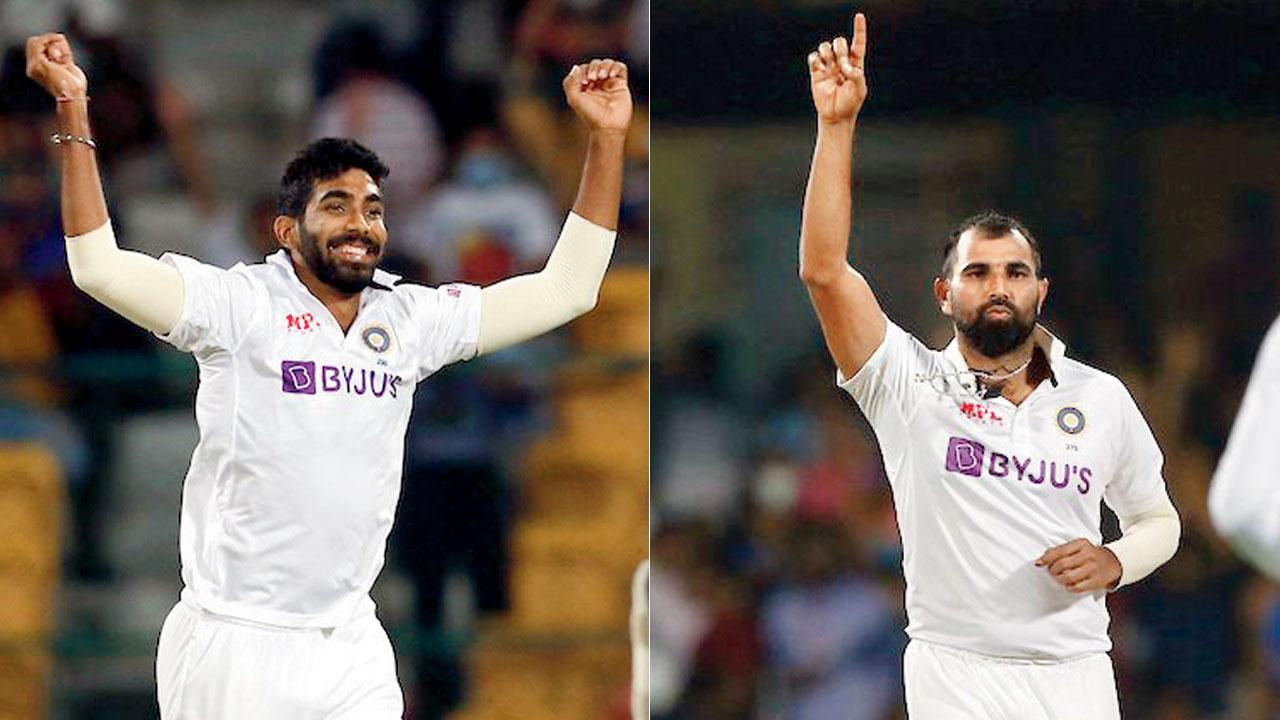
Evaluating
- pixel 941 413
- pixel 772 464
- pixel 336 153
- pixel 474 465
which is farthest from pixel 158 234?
pixel 941 413

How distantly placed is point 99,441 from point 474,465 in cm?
158

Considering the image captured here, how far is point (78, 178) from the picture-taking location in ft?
15.2

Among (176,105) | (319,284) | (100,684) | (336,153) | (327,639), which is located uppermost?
(176,105)

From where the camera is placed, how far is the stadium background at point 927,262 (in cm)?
872

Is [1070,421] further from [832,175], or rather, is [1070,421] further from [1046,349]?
[832,175]

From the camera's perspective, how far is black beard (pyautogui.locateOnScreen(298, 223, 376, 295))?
497 cm

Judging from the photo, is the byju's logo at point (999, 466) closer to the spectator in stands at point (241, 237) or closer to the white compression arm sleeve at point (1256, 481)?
the white compression arm sleeve at point (1256, 481)

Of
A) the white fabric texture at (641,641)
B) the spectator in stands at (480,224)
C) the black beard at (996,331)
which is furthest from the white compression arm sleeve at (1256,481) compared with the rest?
the spectator in stands at (480,224)

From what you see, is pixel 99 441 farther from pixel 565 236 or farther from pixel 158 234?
pixel 565 236

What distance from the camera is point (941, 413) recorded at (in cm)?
511

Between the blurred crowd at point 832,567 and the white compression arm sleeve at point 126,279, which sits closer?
the white compression arm sleeve at point 126,279

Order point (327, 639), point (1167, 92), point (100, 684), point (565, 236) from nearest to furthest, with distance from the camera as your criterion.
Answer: point (327, 639), point (565, 236), point (100, 684), point (1167, 92)

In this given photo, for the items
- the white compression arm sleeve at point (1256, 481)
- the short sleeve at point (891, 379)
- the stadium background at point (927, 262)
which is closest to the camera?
the white compression arm sleeve at point (1256, 481)

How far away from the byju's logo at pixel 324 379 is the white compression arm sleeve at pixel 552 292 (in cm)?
38
